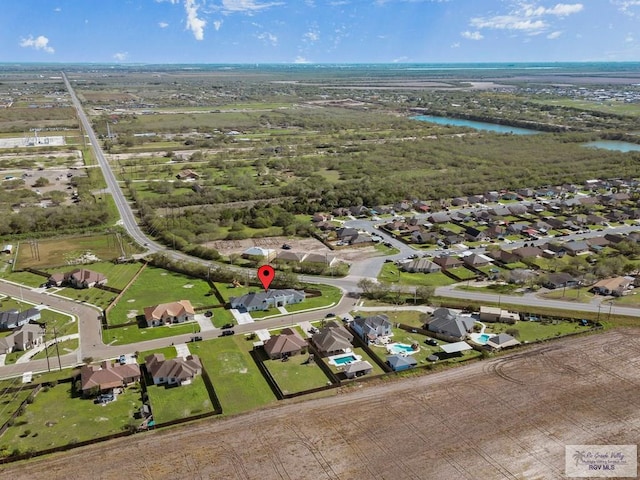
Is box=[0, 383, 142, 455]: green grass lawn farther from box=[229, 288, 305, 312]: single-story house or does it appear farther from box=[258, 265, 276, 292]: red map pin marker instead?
box=[258, 265, 276, 292]: red map pin marker

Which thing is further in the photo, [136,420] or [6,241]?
[6,241]

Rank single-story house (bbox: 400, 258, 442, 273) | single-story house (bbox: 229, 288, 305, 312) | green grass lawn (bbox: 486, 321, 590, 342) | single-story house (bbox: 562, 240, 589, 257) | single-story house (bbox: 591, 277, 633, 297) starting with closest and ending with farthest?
green grass lawn (bbox: 486, 321, 590, 342) → single-story house (bbox: 229, 288, 305, 312) → single-story house (bbox: 591, 277, 633, 297) → single-story house (bbox: 400, 258, 442, 273) → single-story house (bbox: 562, 240, 589, 257)

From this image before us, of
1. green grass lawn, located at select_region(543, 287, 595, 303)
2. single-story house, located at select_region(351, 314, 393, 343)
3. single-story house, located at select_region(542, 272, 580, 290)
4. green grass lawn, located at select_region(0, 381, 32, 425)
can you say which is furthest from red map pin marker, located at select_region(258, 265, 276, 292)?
single-story house, located at select_region(542, 272, 580, 290)

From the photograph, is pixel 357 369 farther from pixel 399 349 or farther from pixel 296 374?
pixel 399 349

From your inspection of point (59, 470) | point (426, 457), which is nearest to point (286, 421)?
point (426, 457)

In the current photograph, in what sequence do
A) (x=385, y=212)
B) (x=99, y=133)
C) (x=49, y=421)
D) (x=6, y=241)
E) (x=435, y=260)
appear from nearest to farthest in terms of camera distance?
(x=49, y=421), (x=435, y=260), (x=6, y=241), (x=385, y=212), (x=99, y=133)

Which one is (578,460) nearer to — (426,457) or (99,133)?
(426,457)
